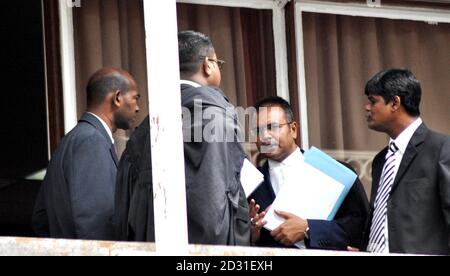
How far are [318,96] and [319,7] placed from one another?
0.55 meters

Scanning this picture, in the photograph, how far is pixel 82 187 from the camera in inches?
312

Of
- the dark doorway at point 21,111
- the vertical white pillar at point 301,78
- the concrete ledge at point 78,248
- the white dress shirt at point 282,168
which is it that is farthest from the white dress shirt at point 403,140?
the dark doorway at point 21,111

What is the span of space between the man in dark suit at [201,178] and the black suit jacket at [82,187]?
0.28 metres

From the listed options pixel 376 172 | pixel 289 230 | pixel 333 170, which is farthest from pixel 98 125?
pixel 376 172

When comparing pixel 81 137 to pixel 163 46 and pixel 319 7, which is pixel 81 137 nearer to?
pixel 163 46

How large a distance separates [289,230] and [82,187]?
44.1 inches

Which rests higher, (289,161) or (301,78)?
(301,78)

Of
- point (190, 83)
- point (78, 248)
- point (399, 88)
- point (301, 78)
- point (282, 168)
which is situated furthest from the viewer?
point (301, 78)

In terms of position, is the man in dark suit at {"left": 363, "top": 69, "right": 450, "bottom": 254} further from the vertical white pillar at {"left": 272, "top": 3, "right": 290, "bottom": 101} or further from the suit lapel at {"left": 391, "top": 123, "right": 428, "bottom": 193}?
the vertical white pillar at {"left": 272, "top": 3, "right": 290, "bottom": 101}

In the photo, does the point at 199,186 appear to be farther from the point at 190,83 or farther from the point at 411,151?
the point at 411,151

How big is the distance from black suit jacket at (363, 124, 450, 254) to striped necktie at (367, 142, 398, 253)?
0.07m

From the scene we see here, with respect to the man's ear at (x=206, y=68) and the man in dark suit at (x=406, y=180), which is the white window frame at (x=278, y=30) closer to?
the man in dark suit at (x=406, y=180)

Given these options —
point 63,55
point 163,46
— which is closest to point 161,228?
point 163,46

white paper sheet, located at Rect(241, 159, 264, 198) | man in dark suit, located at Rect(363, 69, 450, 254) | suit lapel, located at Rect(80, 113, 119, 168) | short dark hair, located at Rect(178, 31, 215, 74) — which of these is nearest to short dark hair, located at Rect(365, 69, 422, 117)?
man in dark suit, located at Rect(363, 69, 450, 254)
